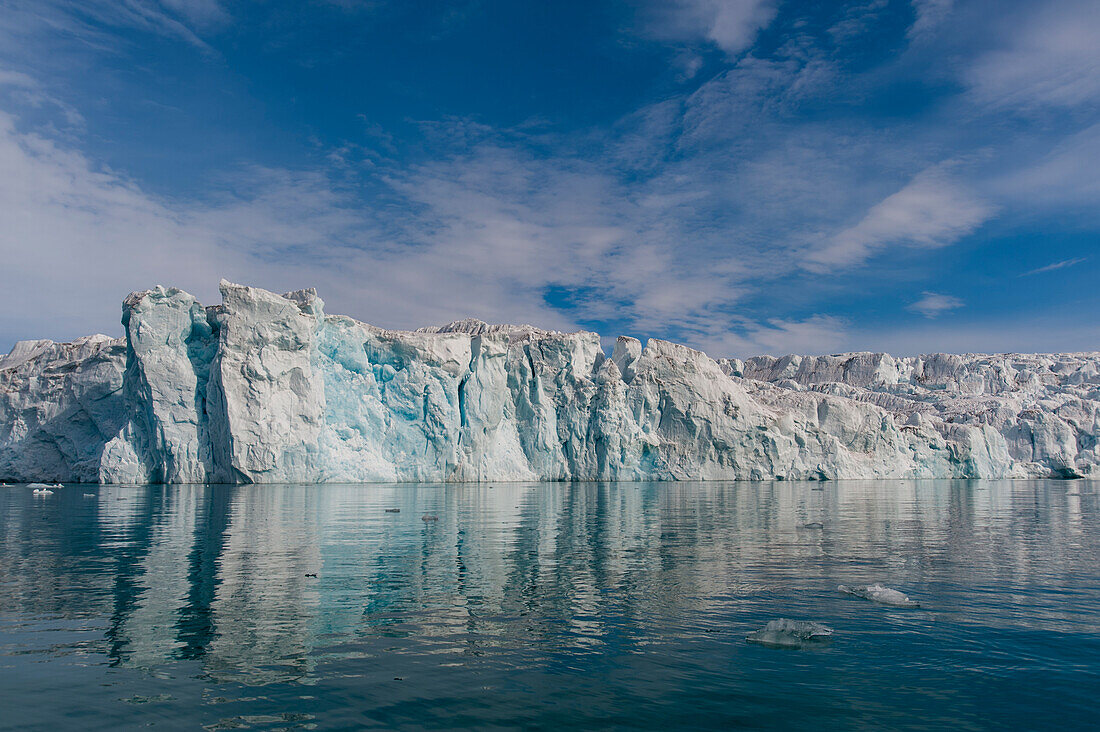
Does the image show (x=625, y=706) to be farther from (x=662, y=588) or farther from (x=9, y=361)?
(x=9, y=361)

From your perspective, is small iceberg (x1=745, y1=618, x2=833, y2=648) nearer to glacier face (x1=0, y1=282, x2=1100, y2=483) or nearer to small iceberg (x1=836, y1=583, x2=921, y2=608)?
small iceberg (x1=836, y1=583, x2=921, y2=608)

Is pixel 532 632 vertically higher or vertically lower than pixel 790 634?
lower

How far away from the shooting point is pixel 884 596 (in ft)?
33.7

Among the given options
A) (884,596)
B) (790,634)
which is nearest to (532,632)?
(790,634)

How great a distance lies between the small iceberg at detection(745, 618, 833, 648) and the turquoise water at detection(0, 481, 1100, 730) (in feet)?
0.63

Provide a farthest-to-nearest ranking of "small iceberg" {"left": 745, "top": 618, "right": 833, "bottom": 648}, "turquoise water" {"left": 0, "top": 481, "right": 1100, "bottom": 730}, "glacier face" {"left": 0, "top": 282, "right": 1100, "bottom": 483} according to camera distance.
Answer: "glacier face" {"left": 0, "top": 282, "right": 1100, "bottom": 483}
"small iceberg" {"left": 745, "top": 618, "right": 833, "bottom": 648}
"turquoise water" {"left": 0, "top": 481, "right": 1100, "bottom": 730}

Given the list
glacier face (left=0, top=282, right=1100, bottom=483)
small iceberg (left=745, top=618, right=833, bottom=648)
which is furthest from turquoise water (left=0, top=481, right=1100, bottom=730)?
glacier face (left=0, top=282, right=1100, bottom=483)

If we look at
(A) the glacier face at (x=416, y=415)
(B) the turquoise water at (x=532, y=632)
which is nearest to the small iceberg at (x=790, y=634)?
(B) the turquoise water at (x=532, y=632)

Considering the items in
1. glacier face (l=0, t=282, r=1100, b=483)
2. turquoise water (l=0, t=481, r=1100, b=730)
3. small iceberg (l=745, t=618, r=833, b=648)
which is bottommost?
turquoise water (l=0, t=481, r=1100, b=730)

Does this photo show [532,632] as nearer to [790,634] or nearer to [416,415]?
[790,634]

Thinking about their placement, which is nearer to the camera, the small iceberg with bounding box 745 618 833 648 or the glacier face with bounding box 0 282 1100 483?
the small iceberg with bounding box 745 618 833 648

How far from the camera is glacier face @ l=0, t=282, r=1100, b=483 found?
45562 mm

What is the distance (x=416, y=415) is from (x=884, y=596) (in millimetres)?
46697

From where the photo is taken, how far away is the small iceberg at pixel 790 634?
812 cm
